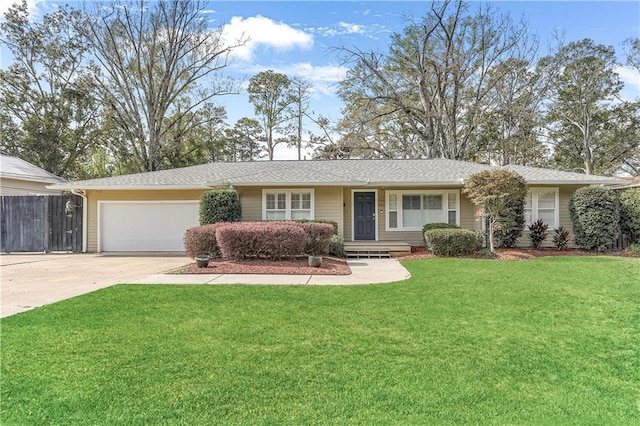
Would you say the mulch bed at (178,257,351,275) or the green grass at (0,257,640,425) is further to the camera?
the mulch bed at (178,257,351,275)

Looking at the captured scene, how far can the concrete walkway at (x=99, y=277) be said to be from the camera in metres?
6.46

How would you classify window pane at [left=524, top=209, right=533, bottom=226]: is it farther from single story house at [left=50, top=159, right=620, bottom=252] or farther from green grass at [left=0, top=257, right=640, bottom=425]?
green grass at [left=0, top=257, right=640, bottom=425]

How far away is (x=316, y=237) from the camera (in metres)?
10.7

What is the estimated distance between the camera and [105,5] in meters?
23.2

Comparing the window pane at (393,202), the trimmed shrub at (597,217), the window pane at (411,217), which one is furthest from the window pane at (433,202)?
the trimmed shrub at (597,217)

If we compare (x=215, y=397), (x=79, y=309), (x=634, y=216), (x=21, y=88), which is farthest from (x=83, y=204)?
(x=634, y=216)

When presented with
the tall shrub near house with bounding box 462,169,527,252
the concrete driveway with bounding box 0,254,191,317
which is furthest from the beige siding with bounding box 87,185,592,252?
the concrete driveway with bounding box 0,254,191,317

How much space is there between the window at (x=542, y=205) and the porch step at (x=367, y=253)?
595 centimetres

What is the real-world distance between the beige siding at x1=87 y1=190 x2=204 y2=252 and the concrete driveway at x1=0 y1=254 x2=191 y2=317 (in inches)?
44.9

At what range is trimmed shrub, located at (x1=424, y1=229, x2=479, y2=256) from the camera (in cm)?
1173

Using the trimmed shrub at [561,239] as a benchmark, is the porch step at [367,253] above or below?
below

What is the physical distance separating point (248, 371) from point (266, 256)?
6.84 metres

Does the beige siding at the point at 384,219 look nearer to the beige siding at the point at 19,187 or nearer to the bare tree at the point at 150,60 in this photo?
the beige siding at the point at 19,187

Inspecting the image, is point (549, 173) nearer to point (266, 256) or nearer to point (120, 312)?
point (266, 256)
